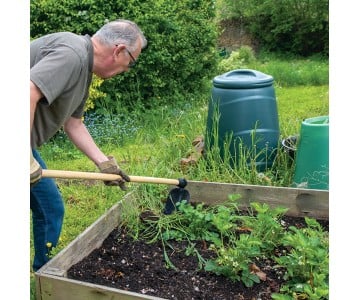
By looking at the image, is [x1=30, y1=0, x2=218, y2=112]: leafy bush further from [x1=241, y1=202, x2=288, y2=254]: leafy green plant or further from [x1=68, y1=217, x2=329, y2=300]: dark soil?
[x1=241, y1=202, x2=288, y2=254]: leafy green plant

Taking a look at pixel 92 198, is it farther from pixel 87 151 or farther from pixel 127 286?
pixel 127 286

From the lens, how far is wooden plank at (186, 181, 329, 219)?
11.0ft

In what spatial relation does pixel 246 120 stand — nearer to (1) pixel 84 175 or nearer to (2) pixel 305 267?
(2) pixel 305 267

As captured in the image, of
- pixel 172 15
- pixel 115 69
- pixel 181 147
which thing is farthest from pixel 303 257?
pixel 172 15

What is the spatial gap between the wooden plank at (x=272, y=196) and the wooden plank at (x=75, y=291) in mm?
1470

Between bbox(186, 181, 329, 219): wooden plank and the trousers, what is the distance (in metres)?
1.06

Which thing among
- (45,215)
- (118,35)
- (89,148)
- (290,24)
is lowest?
(45,215)

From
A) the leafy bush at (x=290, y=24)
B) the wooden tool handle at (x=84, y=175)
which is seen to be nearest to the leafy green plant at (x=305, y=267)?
the wooden tool handle at (x=84, y=175)

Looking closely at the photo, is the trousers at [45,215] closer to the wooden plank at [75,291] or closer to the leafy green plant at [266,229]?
the wooden plank at [75,291]

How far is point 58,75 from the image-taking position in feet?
7.21

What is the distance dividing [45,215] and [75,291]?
28.5 inches

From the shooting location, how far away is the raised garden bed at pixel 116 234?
2285mm

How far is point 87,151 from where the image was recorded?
3078mm

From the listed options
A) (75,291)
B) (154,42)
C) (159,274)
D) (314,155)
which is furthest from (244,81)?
(154,42)
